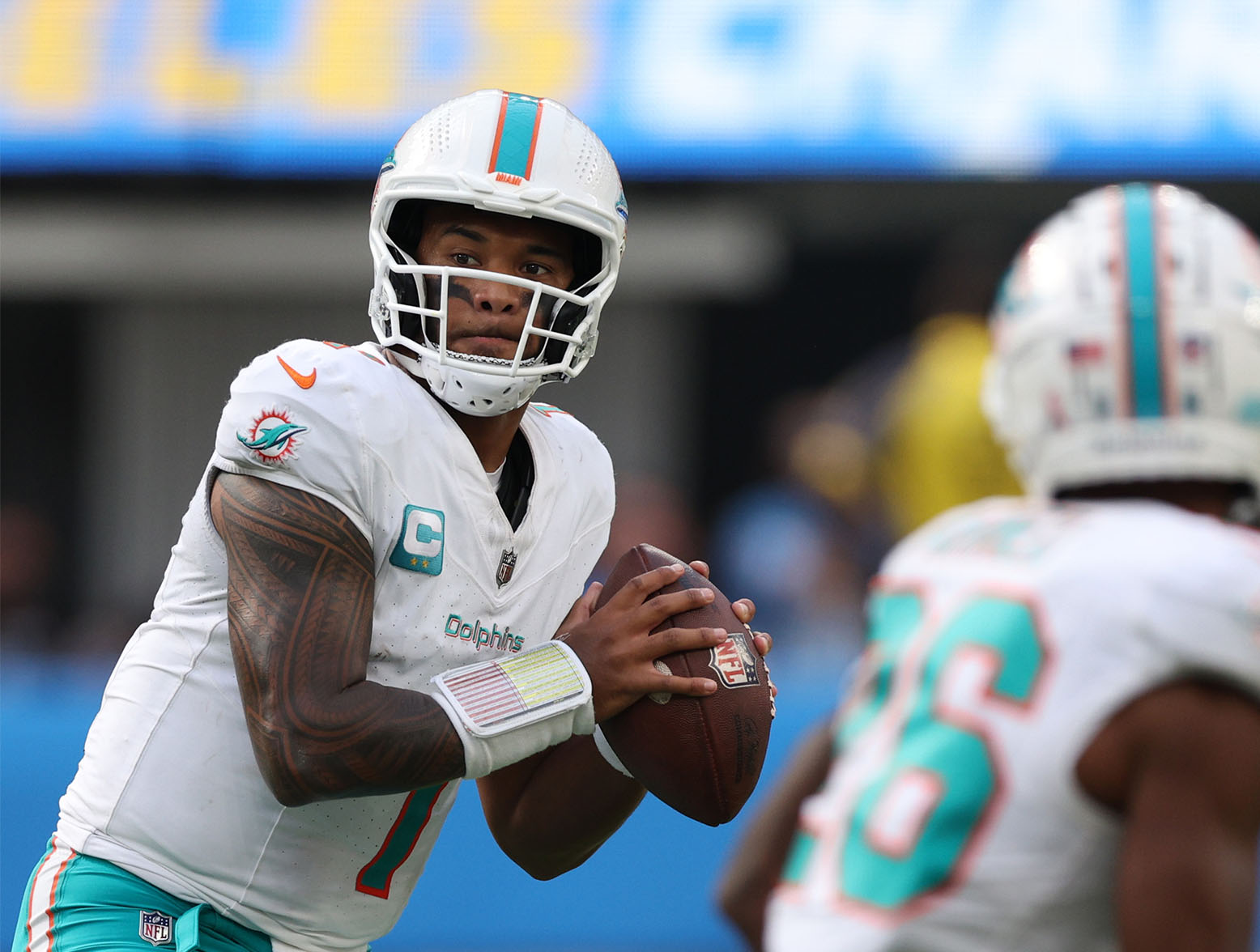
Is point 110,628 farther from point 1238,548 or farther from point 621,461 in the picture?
point 1238,548

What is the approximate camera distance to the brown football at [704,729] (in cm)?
249

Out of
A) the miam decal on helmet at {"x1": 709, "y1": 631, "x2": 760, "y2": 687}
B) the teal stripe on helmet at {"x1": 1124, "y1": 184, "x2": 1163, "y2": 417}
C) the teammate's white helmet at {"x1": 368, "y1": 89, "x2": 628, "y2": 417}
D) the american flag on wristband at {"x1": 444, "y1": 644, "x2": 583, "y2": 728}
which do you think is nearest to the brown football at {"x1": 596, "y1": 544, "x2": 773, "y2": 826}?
the miam decal on helmet at {"x1": 709, "y1": 631, "x2": 760, "y2": 687}

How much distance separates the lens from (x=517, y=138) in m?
2.71

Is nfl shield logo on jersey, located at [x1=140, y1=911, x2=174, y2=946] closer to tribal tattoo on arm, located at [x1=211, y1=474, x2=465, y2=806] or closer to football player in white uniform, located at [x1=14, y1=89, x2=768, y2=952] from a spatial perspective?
football player in white uniform, located at [x1=14, y1=89, x2=768, y2=952]

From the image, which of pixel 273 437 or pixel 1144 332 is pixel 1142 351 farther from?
pixel 273 437

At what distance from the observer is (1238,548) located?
1725mm

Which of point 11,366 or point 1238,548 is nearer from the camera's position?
point 1238,548

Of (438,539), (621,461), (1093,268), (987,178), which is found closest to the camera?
(1093,268)

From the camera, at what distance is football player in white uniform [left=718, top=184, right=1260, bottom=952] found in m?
1.63

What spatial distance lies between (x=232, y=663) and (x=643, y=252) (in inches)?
227

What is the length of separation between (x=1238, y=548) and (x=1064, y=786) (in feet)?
0.97

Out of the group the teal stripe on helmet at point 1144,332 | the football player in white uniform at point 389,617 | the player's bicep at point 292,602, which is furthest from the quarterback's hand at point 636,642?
the teal stripe on helmet at point 1144,332

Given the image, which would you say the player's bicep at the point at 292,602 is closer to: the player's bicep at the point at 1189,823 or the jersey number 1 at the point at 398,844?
the jersey number 1 at the point at 398,844

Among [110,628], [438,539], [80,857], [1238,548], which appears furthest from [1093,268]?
[110,628]
